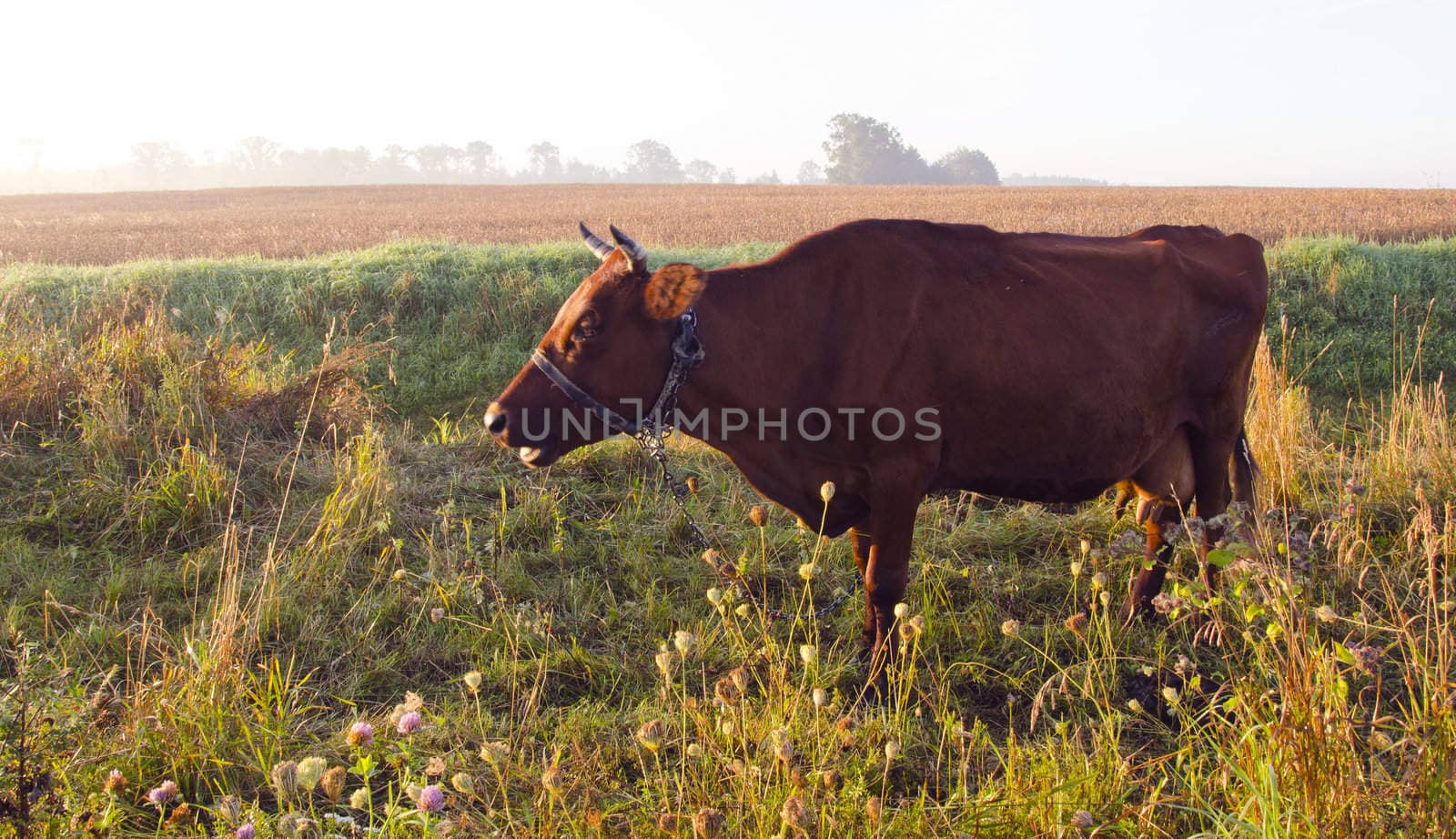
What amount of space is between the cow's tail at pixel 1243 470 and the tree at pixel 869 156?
85816mm

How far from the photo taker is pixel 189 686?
3.00m

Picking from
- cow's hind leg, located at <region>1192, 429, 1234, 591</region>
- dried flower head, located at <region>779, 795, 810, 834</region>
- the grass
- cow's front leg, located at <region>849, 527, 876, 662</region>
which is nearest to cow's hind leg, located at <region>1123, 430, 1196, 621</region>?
cow's hind leg, located at <region>1192, 429, 1234, 591</region>

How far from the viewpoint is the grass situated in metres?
2.36

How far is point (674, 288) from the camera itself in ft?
10.4

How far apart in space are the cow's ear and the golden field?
14.0 meters

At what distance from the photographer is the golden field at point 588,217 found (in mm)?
17703

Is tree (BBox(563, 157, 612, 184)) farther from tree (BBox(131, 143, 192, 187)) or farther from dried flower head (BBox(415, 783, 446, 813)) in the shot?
dried flower head (BBox(415, 783, 446, 813))

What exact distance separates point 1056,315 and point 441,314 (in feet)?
26.5

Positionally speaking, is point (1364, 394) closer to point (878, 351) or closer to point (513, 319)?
point (878, 351)

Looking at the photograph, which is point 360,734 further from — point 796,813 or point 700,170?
point 700,170

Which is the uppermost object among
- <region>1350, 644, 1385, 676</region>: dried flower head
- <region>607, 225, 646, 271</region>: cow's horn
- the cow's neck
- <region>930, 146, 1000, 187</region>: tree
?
<region>930, 146, 1000, 187</region>: tree

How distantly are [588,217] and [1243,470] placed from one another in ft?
81.3

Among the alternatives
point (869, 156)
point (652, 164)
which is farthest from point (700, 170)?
point (869, 156)

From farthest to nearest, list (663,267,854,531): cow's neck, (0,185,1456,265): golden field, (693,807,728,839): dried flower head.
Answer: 1. (0,185,1456,265): golden field
2. (663,267,854,531): cow's neck
3. (693,807,728,839): dried flower head
